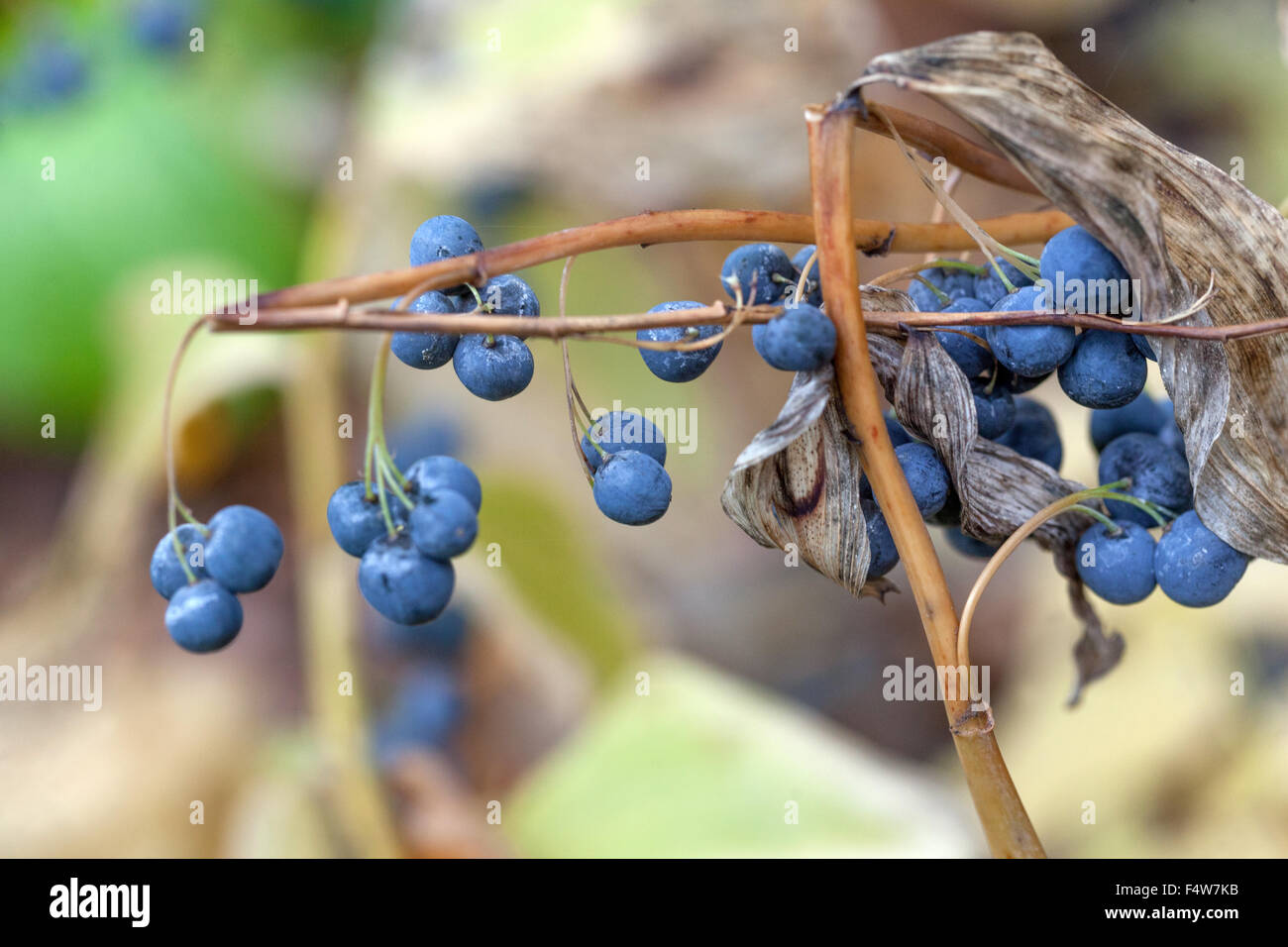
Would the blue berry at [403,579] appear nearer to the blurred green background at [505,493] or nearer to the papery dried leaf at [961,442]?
the papery dried leaf at [961,442]

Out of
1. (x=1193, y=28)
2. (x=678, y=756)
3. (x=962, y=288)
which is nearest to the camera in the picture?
(x=962, y=288)

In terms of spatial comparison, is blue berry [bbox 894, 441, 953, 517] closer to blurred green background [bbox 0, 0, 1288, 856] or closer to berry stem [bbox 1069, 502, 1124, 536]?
berry stem [bbox 1069, 502, 1124, 536]

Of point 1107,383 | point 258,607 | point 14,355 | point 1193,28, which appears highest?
point 1193,28

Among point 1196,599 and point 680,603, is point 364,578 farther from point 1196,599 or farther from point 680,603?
point 680,603

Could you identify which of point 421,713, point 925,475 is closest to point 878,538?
point 925,475

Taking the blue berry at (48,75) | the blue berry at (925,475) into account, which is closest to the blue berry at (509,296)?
the blue berry at (925,475)

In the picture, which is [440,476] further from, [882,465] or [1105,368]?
[1105,368]
